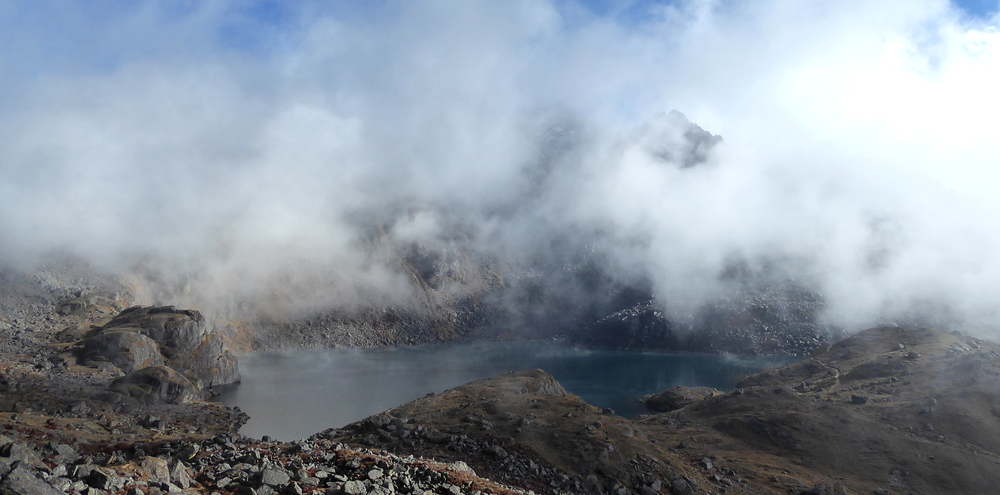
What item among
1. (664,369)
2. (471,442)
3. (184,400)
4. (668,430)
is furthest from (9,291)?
(664,369)

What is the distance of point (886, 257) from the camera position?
162875 mm

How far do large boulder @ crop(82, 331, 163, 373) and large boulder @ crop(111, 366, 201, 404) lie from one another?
5.18m

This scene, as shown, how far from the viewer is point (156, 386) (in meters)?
65.4

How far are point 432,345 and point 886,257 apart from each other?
5449 inches

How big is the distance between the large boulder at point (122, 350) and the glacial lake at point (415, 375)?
447 inches

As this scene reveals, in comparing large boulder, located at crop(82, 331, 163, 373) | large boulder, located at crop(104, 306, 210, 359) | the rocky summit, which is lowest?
the rocky summit

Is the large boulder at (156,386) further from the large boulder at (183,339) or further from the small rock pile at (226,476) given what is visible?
the small rock pile at (226,476)

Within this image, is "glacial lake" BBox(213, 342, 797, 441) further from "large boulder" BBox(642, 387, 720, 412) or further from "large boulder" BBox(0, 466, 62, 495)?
"large boulder" BBox(0, 466, 62, 495)

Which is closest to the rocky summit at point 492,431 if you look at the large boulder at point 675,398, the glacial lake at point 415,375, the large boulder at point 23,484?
the large boulder at point 23,484

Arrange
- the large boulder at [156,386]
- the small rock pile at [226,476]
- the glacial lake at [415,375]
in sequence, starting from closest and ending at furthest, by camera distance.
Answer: the small rock pile at [226,476]
the large boulder at [156,386]
the glacial lake at [415,375]

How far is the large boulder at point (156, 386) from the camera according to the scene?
205ft

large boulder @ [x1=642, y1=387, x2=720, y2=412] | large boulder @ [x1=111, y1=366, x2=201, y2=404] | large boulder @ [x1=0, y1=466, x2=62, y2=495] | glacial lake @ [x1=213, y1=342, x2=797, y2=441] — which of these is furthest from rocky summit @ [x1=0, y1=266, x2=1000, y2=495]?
glacial lake @ [x1=213, y1=342, x2=797, y2=441]

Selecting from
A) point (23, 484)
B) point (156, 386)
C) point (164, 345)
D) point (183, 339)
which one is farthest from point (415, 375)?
point (23, 484)

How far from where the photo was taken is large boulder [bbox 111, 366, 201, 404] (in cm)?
6247
